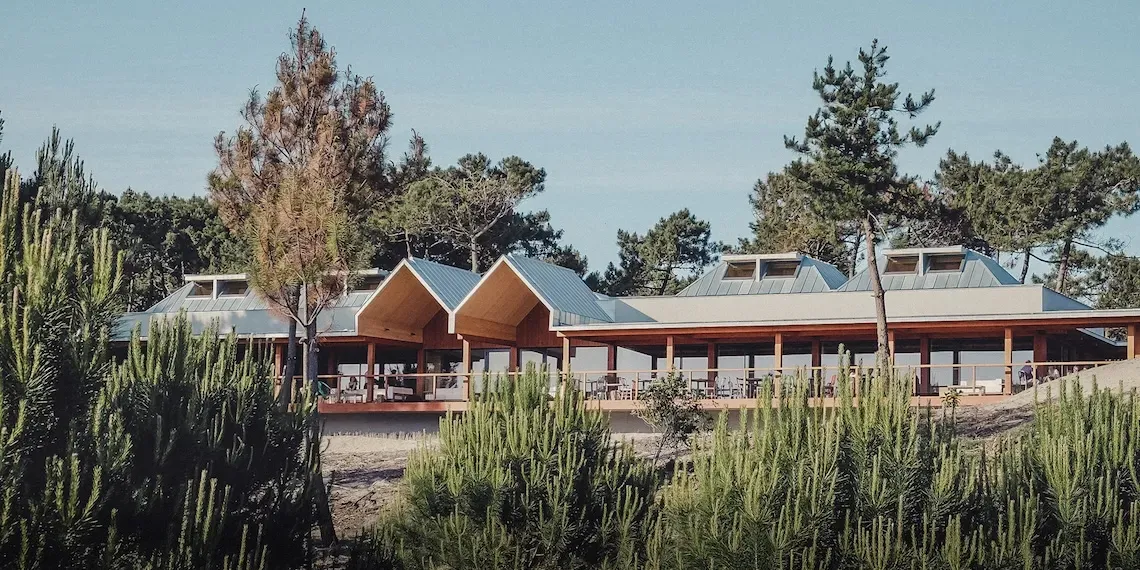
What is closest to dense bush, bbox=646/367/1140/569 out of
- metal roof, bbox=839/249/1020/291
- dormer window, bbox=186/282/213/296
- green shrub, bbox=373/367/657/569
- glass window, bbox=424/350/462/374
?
green shrub, bbox=373/367/657/569

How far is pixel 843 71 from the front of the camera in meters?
29.7

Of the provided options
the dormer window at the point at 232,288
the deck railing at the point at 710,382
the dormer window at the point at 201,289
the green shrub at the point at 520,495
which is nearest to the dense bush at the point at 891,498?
the green shrub at the point at 520,495

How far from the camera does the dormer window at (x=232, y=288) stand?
41531 mm

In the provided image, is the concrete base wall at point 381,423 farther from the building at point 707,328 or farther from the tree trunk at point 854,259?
the tree trunk at point 854,259

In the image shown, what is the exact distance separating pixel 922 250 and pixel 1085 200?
551 inches

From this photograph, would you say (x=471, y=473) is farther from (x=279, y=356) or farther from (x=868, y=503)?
(x=279, y=356)

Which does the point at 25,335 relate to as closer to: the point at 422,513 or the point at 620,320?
the point at 422,513

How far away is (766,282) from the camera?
37844 millimetres

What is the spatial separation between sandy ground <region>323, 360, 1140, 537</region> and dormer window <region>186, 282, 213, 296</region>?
13673 millimetres

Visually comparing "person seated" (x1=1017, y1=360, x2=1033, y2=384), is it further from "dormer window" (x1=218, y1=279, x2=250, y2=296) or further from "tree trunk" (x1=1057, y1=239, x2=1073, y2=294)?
"dormer window" (x1=218, y1=279, x2=250, y2=296)

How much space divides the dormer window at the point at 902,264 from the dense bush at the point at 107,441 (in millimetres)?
26482

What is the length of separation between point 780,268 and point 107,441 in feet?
95.6

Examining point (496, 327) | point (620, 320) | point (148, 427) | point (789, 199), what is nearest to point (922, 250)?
point (620, 320)

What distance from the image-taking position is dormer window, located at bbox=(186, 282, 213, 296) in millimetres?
42338
